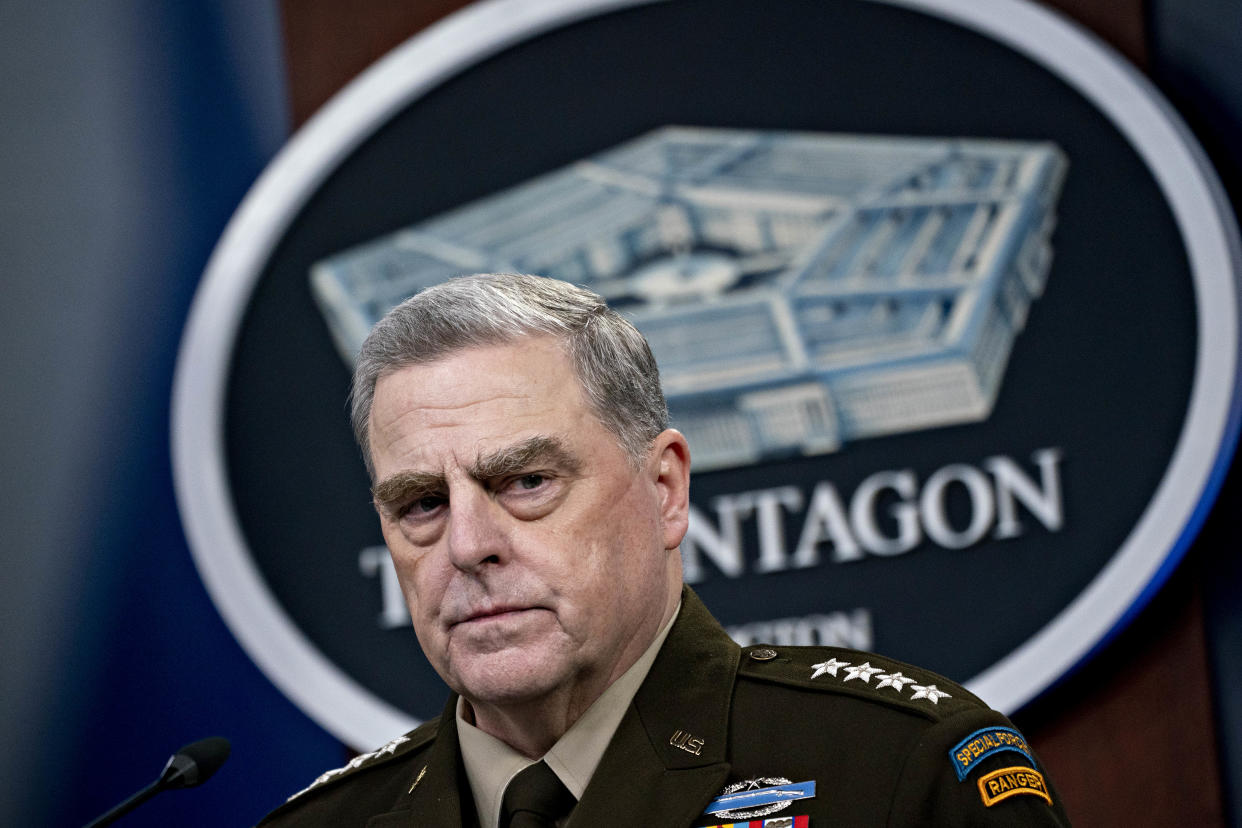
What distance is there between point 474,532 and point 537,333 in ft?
0.69

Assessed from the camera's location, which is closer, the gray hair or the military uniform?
the military uniform

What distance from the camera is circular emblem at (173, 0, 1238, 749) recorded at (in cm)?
232

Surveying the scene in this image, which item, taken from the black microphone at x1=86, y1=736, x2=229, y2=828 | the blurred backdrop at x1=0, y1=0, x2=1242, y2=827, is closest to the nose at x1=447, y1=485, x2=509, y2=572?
the black microphone at x1=86, y1=736, x2=229, y2=828

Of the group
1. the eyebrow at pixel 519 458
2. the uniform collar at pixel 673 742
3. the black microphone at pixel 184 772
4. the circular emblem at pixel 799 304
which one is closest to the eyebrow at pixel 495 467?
the eyebrow at pixel 519 458

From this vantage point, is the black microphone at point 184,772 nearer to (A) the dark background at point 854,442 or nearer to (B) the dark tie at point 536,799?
(B) the dark tie at point 536,799

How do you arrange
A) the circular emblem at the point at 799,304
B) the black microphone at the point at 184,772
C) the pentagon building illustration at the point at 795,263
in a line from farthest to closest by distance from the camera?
the pentagon building illustration at the point at 795,263, the circular emblem at the point at 799,304, the black microphone at the point at 184,772

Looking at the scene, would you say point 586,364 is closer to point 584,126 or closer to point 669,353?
point 669,353

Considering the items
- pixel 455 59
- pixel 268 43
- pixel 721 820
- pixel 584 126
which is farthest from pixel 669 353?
pixel 721 820

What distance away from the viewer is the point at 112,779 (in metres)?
2.73

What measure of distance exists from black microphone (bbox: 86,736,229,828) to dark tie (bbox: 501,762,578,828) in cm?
64

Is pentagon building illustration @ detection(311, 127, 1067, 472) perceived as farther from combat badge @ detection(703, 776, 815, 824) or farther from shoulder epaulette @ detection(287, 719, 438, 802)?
combat badge @ detection(703, 776, 815, 824)

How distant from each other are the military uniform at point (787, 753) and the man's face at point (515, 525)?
7 centimetres

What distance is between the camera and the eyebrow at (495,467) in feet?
4.00

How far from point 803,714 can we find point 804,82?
66.5 inches
